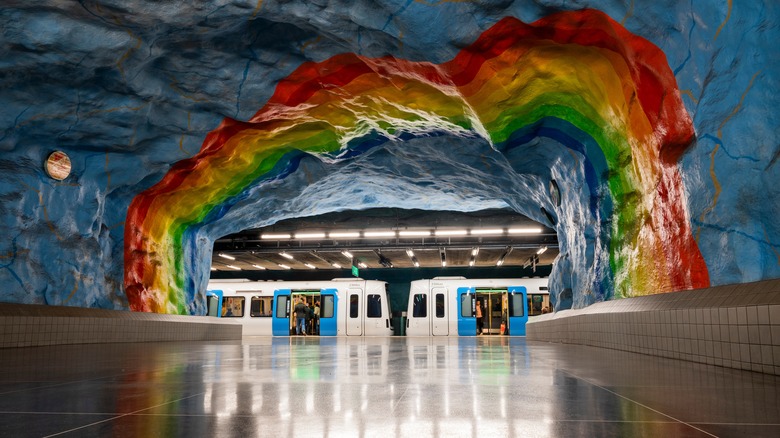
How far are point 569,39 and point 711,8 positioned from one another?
6.44 ft

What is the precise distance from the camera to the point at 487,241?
71.0ft

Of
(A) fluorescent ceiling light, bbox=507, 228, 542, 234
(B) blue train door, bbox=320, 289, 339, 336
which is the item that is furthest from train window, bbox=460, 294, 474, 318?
(B) blue train door, bbox=320, 289, 339, 336

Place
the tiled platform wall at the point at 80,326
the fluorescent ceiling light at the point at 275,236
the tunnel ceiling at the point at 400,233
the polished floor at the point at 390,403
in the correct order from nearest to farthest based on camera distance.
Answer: the polished floor at the point at 390,403
the tiled platform wall at the point at 80,326
the tunnel ceiling at the point at 400,233
the fluorescent ceiling light at the point at 275,236

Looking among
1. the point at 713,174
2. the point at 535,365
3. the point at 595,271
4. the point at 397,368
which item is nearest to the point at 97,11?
the point at 397,368

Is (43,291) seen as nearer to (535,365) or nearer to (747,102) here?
(535,365)

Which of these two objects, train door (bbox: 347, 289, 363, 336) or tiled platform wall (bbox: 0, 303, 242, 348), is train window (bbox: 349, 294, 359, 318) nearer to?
train door (bbox: 347, 289, 363, 336)

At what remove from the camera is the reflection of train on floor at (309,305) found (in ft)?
75.4

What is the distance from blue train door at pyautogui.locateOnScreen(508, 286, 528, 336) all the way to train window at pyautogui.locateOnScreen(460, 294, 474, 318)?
144 centimetres

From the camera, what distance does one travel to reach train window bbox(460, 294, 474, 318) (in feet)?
72.5

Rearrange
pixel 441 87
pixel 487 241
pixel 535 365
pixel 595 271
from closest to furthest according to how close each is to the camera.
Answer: pixel 535 365, pixel 441 87, pixel 595 271, pixel 487 241

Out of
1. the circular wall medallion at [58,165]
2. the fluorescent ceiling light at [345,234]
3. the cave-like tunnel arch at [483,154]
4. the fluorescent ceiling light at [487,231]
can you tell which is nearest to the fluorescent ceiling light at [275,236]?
the fluorescent ceiling light at [345,234]

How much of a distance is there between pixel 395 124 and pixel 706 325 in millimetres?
6548

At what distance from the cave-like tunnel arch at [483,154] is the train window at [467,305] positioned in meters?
7.06

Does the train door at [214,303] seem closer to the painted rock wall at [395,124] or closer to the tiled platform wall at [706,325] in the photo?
the painted rock wall at [395,124]
